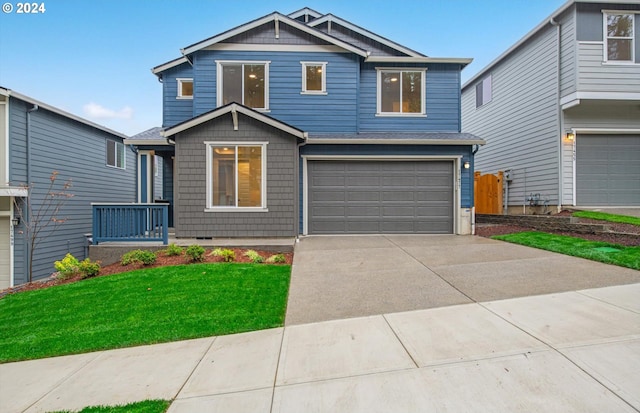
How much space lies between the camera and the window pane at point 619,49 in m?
10.5

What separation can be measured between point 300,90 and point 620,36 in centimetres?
1044

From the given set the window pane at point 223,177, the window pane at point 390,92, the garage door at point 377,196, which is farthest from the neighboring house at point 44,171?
the window pane at point 390,92

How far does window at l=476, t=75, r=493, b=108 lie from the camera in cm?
1554

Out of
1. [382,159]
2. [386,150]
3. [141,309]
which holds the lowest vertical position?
[141,309]

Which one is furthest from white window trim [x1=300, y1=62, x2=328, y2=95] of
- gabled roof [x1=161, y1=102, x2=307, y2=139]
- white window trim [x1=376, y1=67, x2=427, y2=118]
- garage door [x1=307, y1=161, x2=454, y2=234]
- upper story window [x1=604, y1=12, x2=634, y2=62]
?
upper story window [x1=604, y1=12, x2=634, y2=62]

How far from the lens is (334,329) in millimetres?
3641

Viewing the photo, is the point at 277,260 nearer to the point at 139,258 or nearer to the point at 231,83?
the point at 139,258

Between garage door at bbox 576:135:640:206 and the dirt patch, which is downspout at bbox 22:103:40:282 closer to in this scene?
the dirt patch

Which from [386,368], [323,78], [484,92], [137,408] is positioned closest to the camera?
[137,408]

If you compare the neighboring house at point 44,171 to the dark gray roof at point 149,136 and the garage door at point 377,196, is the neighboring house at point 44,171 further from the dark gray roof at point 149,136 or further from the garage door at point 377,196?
the garage door at point 377,196

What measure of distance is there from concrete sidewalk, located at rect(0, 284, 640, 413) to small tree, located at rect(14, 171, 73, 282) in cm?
932

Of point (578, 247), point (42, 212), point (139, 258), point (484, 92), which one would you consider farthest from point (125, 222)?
point (484, 92)

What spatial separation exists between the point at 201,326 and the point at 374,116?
30.1 ft

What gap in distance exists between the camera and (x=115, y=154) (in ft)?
49.8
